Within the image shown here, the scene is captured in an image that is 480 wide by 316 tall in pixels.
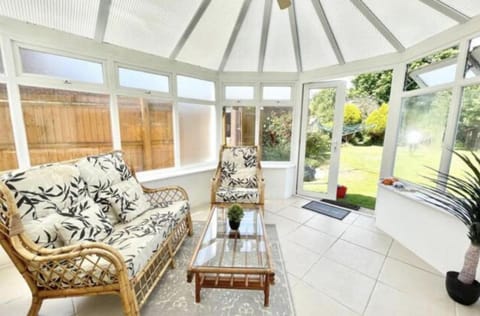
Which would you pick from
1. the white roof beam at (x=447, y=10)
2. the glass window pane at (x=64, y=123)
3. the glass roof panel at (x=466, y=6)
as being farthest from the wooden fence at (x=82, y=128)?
the glass roof panel at (x=466, y=6)

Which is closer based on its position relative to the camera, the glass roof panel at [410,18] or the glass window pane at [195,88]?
the glass roof panel at [410,18]

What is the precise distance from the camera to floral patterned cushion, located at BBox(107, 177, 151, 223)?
1921 mm

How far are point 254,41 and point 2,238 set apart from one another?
329 centimetres

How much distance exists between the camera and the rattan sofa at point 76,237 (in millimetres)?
1220

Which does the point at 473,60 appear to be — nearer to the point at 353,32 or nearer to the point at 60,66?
the point at 353,32

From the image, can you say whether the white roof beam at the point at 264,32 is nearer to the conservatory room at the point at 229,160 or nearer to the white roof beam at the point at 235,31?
the conservatory room at the point at 229,160

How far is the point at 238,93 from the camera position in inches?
152

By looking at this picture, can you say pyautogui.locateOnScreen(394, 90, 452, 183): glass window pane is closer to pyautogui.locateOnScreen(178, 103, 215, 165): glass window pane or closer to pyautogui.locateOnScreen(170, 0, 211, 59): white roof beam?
pyautogui.locateOnScreen(170, 0, 211, 59): white roof beam

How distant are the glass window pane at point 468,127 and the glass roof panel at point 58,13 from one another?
3746mm

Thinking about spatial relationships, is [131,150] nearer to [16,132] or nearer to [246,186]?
[16,132]

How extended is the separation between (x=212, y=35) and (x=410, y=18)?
2.33 metres

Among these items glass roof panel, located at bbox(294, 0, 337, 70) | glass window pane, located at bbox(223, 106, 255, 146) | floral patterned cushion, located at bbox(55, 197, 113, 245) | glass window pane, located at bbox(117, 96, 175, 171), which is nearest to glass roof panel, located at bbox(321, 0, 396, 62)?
glass roof panel, located at bbox(294, 0, 337, 70)

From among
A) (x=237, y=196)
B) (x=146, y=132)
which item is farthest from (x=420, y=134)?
(x=146, y=132)

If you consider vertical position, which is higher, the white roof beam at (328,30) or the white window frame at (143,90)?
the white roof beam at (328,30)
